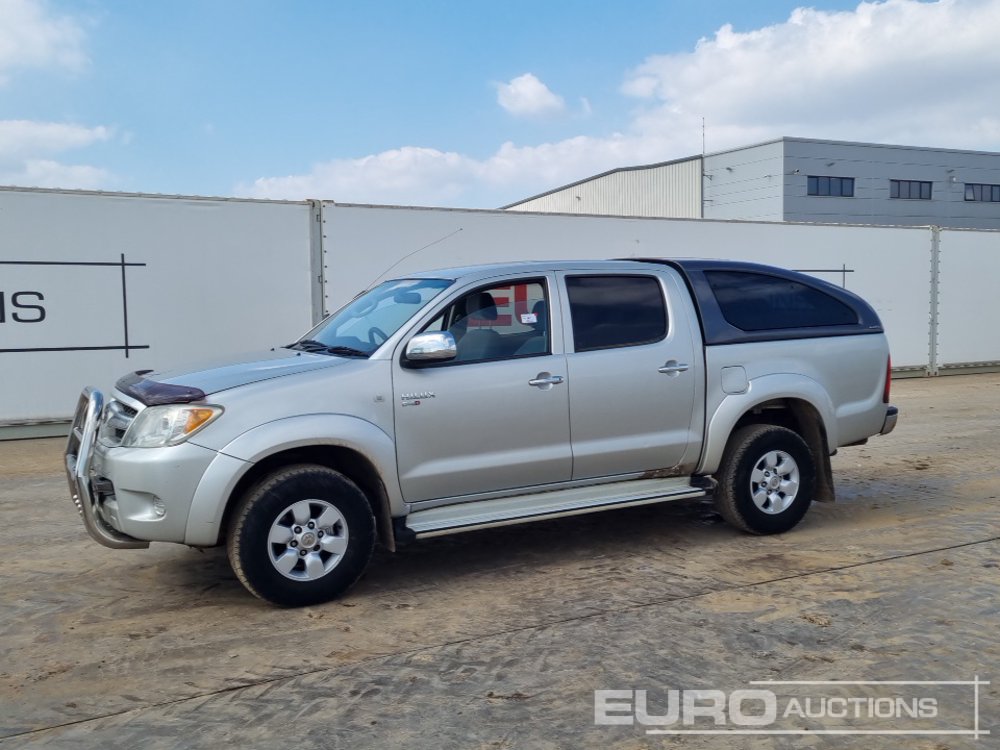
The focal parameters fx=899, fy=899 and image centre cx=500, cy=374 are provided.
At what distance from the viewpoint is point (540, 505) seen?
5316 mm

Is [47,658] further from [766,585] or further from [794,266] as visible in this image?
[794,266]

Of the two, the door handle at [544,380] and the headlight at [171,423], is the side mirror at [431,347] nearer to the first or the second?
the door handle at [544,380]

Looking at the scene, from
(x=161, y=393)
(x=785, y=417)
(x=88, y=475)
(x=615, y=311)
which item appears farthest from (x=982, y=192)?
(x=88, y=475)

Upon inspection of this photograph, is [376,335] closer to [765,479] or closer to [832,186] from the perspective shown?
[765,479]

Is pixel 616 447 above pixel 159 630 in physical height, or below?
above

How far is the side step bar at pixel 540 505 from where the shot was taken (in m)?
5.02

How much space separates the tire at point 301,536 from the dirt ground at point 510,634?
174mm

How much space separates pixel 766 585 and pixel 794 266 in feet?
37.2

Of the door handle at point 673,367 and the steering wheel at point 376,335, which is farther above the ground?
the steering wheel at point 376,335

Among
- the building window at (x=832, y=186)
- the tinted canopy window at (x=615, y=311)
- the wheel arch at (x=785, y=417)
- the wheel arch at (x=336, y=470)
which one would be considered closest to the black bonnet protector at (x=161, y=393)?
the wheel arch at (x=336, y=470)

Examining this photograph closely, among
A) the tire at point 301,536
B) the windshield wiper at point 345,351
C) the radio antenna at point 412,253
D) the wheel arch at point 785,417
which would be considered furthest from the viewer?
the radio antenna at point 412,253

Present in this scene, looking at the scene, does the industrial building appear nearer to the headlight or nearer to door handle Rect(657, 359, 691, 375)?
door handle Rect(657, 359, 691, 375)

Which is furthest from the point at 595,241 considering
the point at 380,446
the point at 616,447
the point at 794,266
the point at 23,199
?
the point at 380,446

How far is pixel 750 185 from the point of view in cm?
3888
